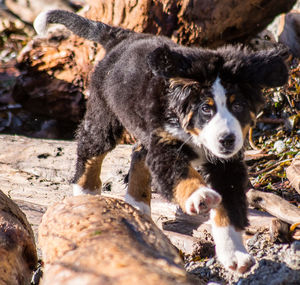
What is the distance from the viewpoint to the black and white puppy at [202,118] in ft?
11.6

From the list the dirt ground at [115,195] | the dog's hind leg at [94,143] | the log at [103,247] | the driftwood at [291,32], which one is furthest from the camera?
the driftwood at [291,32]

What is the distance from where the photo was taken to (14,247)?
332 centimetres

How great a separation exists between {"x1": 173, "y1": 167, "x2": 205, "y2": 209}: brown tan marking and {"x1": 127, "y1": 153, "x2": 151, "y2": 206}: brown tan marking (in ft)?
3.91

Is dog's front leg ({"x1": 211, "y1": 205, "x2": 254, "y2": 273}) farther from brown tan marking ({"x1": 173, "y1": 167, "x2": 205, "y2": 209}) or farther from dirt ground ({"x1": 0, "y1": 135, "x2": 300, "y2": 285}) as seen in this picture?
brown tan marking ({"x1": 173, "y1": 167, "x2": 205, "y2": 209})

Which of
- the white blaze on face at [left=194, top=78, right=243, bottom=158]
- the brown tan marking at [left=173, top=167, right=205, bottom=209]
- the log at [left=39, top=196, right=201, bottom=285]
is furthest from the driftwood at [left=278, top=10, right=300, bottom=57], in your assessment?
the log at [left=39, top=196, right=201, bottom=285]

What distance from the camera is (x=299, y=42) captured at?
736cm

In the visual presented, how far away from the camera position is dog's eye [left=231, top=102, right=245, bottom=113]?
364 centimetres

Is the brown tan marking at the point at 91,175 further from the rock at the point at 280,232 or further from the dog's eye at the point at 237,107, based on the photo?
the rock at the point at 280,232

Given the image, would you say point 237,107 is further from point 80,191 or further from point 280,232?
point 80,191

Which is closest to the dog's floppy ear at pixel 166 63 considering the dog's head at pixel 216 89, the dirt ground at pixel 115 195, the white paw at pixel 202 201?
the dog's head at pixel 216 89

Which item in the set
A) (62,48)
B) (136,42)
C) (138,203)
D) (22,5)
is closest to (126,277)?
(138,203)

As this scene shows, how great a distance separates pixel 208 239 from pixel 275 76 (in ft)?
5.01

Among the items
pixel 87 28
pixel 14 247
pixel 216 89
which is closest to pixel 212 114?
pixel 216 89

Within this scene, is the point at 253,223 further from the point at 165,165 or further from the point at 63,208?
the point at 63,208
